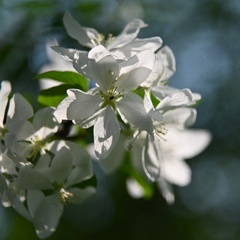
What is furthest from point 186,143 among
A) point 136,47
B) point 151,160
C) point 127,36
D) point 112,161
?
point 136,47

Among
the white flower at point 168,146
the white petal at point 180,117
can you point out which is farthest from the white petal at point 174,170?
the white petal at point 180,117

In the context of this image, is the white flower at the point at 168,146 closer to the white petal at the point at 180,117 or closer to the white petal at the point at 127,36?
the white petal at the point at 180,117

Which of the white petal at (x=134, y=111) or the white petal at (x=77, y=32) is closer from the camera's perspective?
the white petal at (x=134, y=111)

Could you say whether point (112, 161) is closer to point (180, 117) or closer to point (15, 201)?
point (180, 117)

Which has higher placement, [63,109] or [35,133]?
[63,109]

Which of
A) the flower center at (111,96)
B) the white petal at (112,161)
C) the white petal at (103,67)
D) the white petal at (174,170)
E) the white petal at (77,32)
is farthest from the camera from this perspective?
the white petal at (174,170)

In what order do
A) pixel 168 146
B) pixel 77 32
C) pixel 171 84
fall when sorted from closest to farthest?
1. pixel 77 32
2. pixel 168 146
3. pixel 171 84
